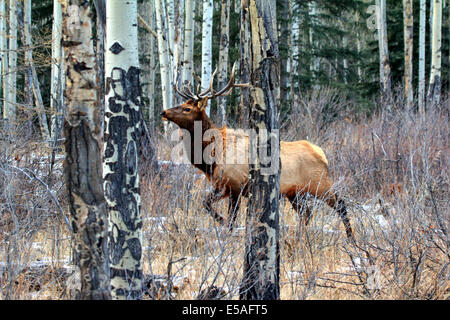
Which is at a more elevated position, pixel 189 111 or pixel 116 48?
pixel 116 48

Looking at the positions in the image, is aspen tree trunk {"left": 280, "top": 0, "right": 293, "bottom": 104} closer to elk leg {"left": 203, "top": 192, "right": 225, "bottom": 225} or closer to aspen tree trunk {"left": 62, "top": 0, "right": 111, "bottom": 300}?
elk leg {"left": 203, "top": 192, "right": 225, "bottom": 225}

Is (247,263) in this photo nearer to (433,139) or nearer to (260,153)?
(260,153)

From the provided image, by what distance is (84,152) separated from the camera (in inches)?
113

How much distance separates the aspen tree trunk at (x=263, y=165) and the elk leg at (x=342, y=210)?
2.20 metres

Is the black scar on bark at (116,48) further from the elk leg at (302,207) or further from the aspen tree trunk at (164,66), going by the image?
the aspen tree trunk at (164,66)

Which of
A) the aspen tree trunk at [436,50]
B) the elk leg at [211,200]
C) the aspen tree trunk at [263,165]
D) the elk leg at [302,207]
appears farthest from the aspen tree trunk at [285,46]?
the aspen tree trunk at [263,165]

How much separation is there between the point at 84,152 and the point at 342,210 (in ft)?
15.5

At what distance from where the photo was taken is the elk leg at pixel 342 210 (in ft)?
20.0

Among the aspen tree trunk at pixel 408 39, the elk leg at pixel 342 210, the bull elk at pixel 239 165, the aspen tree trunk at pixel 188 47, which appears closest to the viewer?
the elk leg at pixel 342 210

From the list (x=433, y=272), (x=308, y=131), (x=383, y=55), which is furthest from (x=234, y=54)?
(x=433, y=272)

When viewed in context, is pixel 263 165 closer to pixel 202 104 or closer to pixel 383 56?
pixel 202 104

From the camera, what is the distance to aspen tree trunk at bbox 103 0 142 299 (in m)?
3.44

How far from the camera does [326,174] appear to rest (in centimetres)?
755

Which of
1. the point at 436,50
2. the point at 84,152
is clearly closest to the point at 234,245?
the point at 84,152
